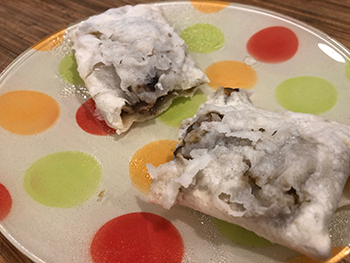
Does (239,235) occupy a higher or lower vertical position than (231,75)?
lower

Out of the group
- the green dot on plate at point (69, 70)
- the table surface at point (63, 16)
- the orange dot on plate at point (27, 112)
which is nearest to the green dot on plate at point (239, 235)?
the orange dot on plate at point (27, 112)

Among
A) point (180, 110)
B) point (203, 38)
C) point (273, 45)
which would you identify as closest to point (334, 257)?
point (180, 110)

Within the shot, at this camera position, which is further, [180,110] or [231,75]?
[231,75]

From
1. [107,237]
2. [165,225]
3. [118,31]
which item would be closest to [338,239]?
[165,225]

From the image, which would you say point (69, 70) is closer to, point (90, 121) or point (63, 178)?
point (90, 121)

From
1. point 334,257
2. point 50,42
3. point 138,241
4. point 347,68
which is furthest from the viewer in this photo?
point 50,42

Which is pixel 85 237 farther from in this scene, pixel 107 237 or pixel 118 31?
pixel 118 31
